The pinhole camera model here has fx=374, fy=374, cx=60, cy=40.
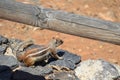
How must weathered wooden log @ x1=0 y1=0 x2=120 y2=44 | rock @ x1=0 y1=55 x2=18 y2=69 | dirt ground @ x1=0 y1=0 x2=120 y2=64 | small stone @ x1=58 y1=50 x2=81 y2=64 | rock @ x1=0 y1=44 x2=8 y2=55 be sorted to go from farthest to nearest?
dirt ground @ x1=0 y1=0 x2=120 y2=64 → rock @ x1=0 y1=44 x2=8 y2=55 → small stone @ x1=58 y1=50 x2=81 y2=64 → rock @ x1=0 y1=55 x2=18 y2=69 → weathered wooden log @ x1=0 y1=0 x2=120 y2=44

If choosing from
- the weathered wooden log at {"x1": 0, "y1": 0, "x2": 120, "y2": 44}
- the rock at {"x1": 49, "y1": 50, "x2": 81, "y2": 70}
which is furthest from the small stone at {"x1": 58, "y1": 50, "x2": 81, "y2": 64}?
the weathered wooden log at {"x1": 0, "y1": 0, "x2": 120, "y2": 44}

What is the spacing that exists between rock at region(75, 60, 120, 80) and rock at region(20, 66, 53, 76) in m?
0.46

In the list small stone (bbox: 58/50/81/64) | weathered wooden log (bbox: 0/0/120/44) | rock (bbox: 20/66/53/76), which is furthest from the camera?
small stone (bbox: 58/50/81/64)

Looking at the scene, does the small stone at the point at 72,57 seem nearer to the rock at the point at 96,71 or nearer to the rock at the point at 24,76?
the rock at the point at 96,71

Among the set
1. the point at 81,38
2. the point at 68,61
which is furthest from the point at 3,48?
the point at 81,38

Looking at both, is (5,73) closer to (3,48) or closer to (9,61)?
(9,61)

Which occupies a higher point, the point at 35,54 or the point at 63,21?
the point at 63,21

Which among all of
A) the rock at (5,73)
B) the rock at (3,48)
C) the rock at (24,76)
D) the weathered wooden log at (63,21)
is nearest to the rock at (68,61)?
the rock at (24,76)

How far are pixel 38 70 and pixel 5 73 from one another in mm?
528

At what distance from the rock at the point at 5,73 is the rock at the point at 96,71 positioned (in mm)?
1069

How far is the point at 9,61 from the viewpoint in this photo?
244 inches

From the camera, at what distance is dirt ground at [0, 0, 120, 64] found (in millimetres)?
7352

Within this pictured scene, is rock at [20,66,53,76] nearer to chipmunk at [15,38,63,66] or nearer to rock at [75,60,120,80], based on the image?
chipmunk at [15,38,63,66]

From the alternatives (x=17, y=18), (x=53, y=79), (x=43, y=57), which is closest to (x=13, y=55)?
(x=43, y=57)
